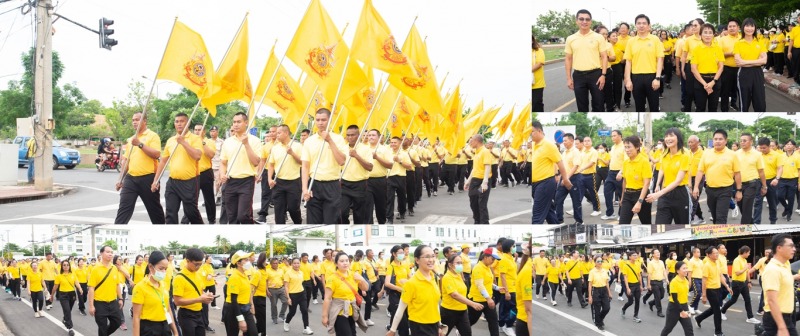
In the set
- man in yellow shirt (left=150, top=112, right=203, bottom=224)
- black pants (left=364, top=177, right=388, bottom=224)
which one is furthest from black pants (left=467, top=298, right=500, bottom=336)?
man in yellow shirt (left=150, top=112, right=203, bottom=224)

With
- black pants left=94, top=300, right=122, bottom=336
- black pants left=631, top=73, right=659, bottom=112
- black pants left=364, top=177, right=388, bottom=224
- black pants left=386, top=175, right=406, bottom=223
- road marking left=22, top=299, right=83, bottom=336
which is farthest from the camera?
black pants left=386, top=175, right=406, bottom=223

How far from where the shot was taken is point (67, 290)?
7.30m

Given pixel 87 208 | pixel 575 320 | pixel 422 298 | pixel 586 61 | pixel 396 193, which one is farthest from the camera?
pixel 396 193

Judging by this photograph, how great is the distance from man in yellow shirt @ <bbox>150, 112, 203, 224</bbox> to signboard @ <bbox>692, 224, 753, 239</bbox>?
4491mm

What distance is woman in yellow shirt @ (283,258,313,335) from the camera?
246 inches

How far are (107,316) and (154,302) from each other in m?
1.21

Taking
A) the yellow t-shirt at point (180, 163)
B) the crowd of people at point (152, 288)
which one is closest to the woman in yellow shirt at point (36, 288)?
the crowd of people at point (152, 288)

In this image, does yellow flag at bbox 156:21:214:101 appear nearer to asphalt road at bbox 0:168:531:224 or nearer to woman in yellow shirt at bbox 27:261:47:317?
asphalt road at bbox 0:168:531:224

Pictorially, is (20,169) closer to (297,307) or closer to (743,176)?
(297,307)

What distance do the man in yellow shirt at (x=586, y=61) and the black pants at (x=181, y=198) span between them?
3.39 m

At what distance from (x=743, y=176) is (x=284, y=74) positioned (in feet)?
14.5

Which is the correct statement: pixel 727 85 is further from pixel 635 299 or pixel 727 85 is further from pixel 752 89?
pixel 635 299

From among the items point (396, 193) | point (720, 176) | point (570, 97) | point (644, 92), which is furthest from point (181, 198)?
point (720, 176)

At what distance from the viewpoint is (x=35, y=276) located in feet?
22.3
